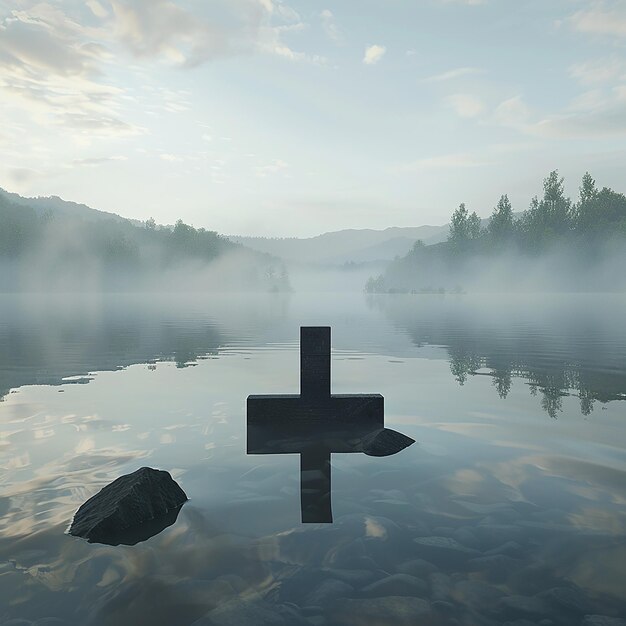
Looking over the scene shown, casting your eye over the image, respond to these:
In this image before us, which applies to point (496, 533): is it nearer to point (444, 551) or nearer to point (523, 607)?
point (444, 551)

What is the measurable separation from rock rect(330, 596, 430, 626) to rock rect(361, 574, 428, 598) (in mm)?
102

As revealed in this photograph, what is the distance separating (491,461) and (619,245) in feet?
566

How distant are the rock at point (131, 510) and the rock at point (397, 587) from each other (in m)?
3.59

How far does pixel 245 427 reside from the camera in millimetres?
14898

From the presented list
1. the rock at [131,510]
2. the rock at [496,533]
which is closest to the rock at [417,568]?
the rock at [496,533]

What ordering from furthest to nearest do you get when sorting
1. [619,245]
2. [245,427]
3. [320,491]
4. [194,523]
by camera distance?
[619,245], [245,427], [320,491], [194,523]

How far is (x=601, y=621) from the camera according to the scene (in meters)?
5.96

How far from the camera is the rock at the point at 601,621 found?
232 inches

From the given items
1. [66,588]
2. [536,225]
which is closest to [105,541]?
[66,588]

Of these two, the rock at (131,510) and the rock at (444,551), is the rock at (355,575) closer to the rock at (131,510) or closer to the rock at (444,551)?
the rock at (444,551)

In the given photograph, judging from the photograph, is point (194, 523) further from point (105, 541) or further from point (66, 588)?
point (66, 588)

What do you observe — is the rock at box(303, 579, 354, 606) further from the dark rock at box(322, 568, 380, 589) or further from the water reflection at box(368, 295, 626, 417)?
the water reflection at box(368, 295, 626, 417)

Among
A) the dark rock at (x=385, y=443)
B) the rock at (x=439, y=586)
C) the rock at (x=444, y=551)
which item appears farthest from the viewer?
the dark rock at (x=385, y=443)

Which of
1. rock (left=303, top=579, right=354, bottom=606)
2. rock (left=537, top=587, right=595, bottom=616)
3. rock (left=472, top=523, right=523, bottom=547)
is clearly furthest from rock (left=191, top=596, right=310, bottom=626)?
rock (left=472, top=523, right=523, bottom=547)
